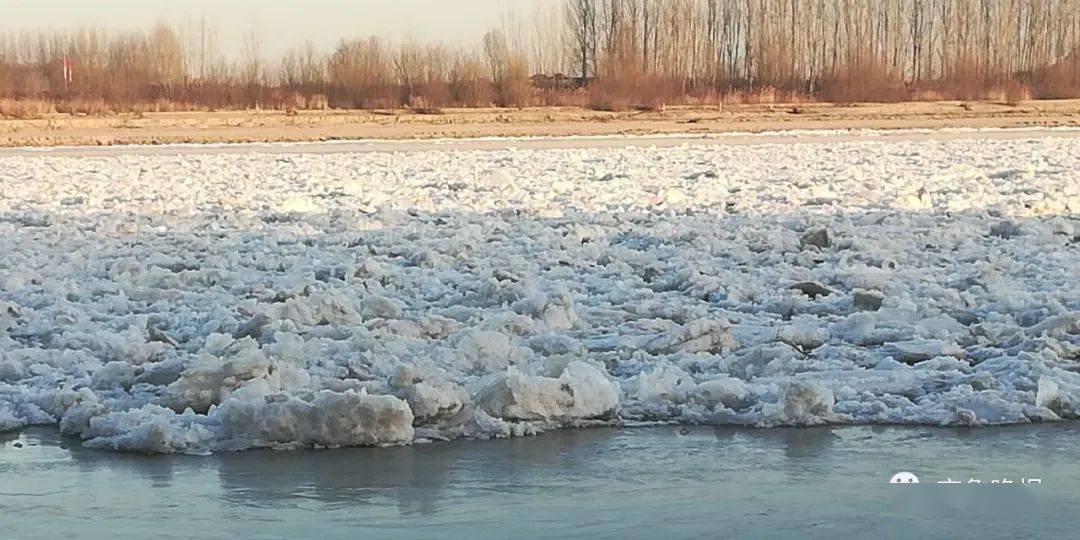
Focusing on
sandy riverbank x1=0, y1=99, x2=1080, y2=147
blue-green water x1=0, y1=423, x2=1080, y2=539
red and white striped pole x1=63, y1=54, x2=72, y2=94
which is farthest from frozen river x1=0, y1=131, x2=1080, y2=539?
red and white striped pole x1=63, y1=54, x2=72, y2=94

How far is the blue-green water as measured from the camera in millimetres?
4027

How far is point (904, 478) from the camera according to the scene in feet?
14.6

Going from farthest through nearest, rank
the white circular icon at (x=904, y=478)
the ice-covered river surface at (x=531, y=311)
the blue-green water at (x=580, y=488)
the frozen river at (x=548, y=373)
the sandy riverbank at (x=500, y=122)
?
the sandy riverbank at (x=500, y=122)
the ice-covered river surface at (x=531, y=311)
the white circular icon at (x=904, y=478)
the frozen river at (x=548, y=373)
the blue-green water at (x=580, y=488)

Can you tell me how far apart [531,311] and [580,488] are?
8.98 ft

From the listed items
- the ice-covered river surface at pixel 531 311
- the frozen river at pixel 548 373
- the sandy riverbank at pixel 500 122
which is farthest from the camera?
the sandy riverbank at pixel 500 122

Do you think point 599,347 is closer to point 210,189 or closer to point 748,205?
point 748,205

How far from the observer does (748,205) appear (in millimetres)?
12539

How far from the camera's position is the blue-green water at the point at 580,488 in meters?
4.03

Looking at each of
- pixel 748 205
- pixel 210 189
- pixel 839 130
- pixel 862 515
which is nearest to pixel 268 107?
pixel 839 130

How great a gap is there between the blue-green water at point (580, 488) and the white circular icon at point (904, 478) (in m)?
0.04

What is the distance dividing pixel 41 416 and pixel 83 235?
5.88 m

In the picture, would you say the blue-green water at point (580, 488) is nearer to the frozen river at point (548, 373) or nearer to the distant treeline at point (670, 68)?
the frozen river at point (548, 373)

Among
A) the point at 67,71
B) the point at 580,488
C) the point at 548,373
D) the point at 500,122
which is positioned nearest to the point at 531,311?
the point at 548,373

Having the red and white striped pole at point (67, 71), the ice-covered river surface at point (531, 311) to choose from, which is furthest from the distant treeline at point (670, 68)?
the ice-covered river surface at point (531, 311)
